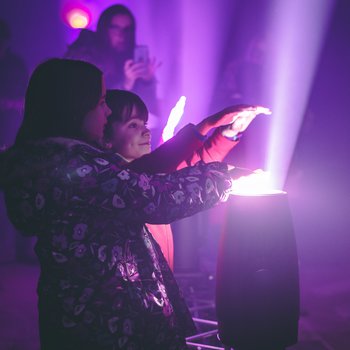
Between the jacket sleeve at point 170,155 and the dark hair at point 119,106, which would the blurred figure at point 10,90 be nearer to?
the dark hair at point 119,106

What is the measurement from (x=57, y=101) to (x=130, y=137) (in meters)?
0.60

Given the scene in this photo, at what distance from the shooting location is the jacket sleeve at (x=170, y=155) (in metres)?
1.15

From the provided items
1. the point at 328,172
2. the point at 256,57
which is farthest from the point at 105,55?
the point at 328,172

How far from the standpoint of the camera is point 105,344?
0.93m

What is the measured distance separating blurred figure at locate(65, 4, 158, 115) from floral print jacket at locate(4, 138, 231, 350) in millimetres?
2713

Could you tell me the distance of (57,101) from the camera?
→ 976 millimetres

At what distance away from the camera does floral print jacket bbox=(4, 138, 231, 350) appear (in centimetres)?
90

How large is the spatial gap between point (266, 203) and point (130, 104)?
2.33ft

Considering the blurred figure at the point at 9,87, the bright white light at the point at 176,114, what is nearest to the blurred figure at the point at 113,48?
the blurred figure at the point at 9,87

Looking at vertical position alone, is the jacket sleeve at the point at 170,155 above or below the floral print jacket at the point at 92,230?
above

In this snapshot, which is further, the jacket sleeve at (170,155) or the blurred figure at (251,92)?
the blurred figure at (251,92)

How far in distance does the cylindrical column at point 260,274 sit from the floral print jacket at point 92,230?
36cm

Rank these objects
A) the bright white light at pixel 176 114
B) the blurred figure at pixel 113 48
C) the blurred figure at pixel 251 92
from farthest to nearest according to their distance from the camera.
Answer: the blurred figure at pixel 113 48
the blurred figure at pixel 251 92
the bright white light at pixel 176 114

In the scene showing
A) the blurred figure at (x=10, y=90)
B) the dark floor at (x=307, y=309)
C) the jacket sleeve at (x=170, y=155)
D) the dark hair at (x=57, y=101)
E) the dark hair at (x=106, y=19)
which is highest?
the dark hair at (x=106, y=19)
